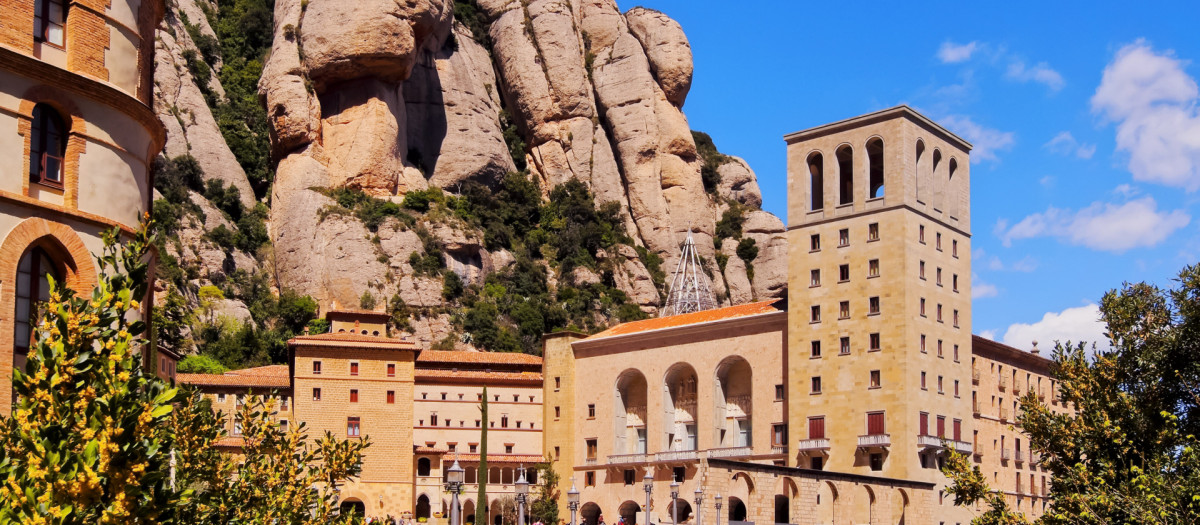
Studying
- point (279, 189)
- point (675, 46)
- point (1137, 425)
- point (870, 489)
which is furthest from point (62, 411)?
point (675, 46)

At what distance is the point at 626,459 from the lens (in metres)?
78.2

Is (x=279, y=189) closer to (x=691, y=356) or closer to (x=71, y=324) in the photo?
Result: (x=691, y=356)

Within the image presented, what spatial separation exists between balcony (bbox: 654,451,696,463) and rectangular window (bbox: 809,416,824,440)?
7.82 meters

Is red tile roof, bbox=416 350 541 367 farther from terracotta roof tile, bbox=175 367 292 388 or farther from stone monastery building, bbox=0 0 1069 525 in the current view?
terracotta roof tile, bbox=175 367 292 388

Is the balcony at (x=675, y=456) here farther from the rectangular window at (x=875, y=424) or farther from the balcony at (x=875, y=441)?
the rectangular window at (x=875, y=424)

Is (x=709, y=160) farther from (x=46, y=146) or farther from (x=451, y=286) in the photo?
(x=46, y=146)

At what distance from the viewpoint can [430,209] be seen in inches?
4205

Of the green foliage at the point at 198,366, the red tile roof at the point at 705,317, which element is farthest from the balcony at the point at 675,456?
the green foliage at the point at 198,366

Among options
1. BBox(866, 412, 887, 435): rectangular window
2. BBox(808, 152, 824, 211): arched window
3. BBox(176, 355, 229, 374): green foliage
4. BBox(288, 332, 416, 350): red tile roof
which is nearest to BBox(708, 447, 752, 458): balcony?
BBox(866, 412, 887, 435): rectangular window

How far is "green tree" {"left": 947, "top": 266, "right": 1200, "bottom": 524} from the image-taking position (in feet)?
77.0

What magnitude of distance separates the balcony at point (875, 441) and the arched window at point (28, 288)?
52651 millimetres

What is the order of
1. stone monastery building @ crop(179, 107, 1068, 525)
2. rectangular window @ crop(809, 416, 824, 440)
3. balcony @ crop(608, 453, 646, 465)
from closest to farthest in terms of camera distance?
stone monastery building @ crop(179, 107, 1068, 525), rectangular window @ crop(809, 416, 824, 440), balcony @ crop(608, 453, 646, 465)

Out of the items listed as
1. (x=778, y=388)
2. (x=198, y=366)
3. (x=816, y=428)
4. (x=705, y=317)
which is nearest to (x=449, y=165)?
(x=198, y=366)

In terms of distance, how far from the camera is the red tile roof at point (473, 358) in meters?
83.1
